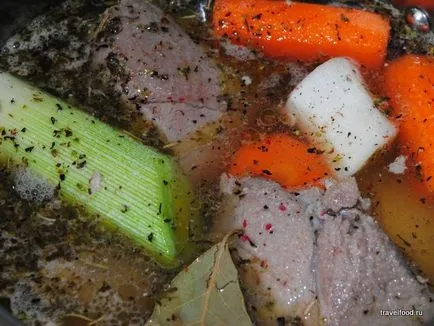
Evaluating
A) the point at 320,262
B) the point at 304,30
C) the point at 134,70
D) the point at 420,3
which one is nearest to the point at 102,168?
the point at 134,70

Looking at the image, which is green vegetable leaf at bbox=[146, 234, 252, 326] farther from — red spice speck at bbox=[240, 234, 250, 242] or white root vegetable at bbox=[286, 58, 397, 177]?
white root vegetable at bbox=[286, 58, 397, 177]

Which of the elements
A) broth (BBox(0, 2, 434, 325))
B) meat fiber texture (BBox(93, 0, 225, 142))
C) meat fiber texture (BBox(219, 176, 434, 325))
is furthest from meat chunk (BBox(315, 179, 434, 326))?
meat fiber texture (BBox(93, 0, 225, 142))

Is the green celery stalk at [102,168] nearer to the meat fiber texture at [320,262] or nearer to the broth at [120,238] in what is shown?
the broth at [120,238]

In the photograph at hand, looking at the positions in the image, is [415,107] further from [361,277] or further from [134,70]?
[134,70]

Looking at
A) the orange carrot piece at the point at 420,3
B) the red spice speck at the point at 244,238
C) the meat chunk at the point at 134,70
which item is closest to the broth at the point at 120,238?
the meat chunk at the point at 134,70

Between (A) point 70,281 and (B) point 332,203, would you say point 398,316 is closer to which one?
(B) point 332,203

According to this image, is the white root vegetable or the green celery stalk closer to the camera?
the green celery stalk
